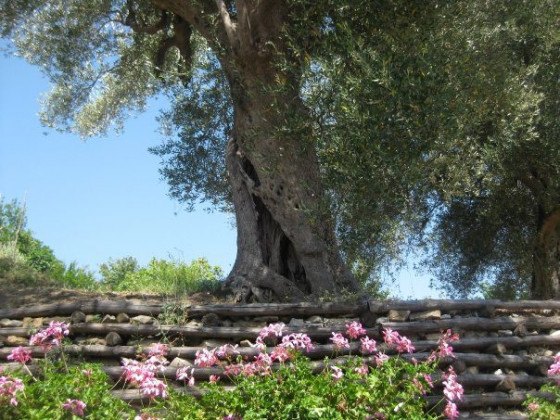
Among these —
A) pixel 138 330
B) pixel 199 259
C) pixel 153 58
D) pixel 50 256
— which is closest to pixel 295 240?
pixel 138 330

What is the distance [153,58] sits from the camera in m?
16.1

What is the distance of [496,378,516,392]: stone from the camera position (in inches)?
354

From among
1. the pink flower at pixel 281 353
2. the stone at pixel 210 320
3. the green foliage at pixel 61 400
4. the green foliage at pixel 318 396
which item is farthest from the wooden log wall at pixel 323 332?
the green foliage at pixel 61 400

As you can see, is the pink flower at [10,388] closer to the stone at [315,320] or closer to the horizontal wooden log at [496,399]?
the stone at [315,320]

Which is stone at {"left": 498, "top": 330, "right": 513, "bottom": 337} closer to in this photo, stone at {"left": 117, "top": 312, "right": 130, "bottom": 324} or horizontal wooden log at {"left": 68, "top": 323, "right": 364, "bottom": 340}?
horizontal wooden log at {"left": 68, "top": 323, "right": 364, "bottom": 340}

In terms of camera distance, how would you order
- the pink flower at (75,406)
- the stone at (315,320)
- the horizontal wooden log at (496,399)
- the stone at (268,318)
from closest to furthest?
1. the pink flower at (75,406)
2. the horizontal wooden log at (496,399)
3. the stone at (315,320)
4. the stone at (268,318)

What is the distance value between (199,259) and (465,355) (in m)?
15.0

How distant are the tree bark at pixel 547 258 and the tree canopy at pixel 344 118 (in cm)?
5

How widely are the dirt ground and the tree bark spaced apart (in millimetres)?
8079

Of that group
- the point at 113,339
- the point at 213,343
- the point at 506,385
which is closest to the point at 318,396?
the point at 213,343

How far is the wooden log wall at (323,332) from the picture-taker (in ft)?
→ 28.1

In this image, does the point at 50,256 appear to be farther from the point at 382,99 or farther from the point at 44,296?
the point at 382,99

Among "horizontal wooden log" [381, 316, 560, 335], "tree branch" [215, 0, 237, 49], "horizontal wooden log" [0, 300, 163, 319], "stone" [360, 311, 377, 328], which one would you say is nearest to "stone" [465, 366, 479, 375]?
"horizontal wooden log" [381, 316, 560, 335]

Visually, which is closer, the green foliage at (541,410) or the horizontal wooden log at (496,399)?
the green foliage at (541,410)
